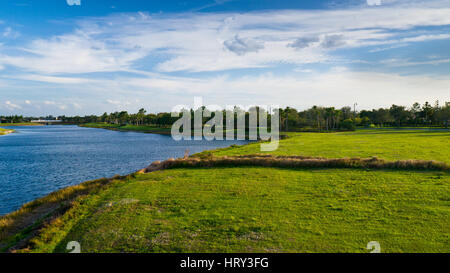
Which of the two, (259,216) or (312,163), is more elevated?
(312,163)

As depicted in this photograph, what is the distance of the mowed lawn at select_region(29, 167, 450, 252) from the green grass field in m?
0.04

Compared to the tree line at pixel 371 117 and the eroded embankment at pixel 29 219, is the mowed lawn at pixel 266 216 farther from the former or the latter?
the tree line at pixel 371 117

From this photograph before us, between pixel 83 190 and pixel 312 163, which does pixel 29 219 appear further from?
pixel 312 163

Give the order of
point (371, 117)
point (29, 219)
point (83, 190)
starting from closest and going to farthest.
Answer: point (29, 219), point (83, 190), point (371, 117)

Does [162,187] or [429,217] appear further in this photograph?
[162,187]

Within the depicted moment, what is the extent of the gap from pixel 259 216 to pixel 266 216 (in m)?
0.35

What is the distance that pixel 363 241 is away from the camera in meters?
11.2

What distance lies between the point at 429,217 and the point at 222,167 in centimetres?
1805

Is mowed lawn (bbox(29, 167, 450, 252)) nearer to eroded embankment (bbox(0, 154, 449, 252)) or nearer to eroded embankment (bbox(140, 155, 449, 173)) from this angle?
eroded embankment (bbox(0, 154, 449, 252))

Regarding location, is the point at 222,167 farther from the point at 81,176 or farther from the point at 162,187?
the point at 81,176

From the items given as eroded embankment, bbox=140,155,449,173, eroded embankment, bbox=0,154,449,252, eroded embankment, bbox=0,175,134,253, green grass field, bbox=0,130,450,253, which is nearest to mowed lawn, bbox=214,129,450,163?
eroded embankment, bbox=140,155,449,173

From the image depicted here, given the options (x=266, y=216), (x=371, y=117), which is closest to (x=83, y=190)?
(x=266, y=216)

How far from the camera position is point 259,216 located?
14188 millimetres
